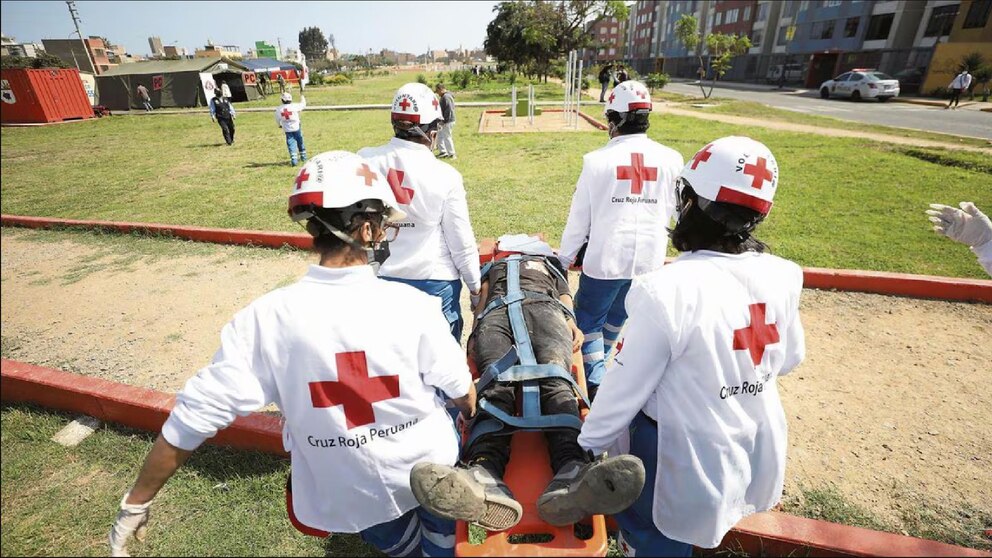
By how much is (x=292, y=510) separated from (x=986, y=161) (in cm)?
1394

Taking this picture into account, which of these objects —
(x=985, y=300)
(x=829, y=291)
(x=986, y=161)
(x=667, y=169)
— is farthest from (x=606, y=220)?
(x=986, y=161)

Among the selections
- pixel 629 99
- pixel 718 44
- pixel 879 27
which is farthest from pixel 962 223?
pixel 879 27

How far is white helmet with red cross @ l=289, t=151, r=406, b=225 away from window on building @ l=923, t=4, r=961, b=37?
129 feet

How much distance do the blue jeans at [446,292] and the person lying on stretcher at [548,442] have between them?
193mm

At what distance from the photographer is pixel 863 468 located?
2.89 meters

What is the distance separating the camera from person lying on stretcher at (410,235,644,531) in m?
1.67

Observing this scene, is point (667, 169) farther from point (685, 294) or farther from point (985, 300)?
point (985, 300)

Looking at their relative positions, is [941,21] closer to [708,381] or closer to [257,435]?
[708,381]

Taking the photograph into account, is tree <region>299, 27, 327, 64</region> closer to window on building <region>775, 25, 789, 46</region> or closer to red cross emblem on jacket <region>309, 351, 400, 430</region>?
window on building <region>775, 25, 789, 46</region>

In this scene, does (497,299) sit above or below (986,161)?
above

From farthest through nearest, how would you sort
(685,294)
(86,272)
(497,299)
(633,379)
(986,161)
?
1. (986,161)
2. (86,272)
3. (497,299)
4. (633,379)
5. (685,294)

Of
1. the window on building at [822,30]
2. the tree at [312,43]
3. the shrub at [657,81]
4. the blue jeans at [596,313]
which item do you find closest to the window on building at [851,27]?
the window on building at [822,30]

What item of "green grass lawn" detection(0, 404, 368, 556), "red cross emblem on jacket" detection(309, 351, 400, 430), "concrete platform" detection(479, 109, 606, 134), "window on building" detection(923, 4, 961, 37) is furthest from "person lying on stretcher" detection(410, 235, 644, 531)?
"window on building" detection(923, 4, 961, 37)

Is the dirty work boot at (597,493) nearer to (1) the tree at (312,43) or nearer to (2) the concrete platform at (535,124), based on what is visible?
(2) the concrete platform at (535,124)
